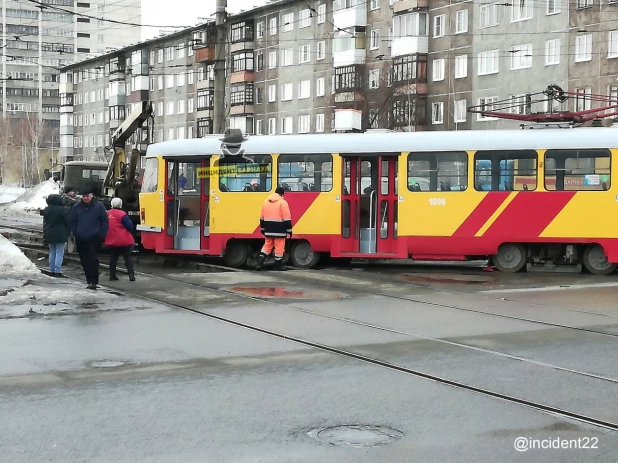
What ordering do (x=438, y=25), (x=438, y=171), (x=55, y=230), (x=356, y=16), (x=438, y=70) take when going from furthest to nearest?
(x=356, y=16) < (x=438, y=70) < (x=438, y=25) < (x=438, y=171) < (x=55, y=230)

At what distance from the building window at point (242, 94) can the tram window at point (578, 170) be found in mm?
56163

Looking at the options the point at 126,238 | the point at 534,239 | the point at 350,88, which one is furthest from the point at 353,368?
the point at 350,88

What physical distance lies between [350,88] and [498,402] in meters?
52.9

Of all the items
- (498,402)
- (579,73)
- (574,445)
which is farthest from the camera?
(579,73)

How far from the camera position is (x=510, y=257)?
67.4 feet

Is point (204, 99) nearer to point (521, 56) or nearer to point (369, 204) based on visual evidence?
point (521, 56)

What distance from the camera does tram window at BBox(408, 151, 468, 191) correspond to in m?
20.7

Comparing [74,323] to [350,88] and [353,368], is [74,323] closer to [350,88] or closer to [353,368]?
[353,368]

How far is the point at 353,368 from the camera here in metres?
9.85

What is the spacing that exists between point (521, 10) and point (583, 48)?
466 centimetres

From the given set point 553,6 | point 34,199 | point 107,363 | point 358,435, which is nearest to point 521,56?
point 553,6

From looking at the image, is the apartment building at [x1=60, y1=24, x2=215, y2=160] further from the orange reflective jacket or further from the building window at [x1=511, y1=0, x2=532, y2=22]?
the orange reflective jacket

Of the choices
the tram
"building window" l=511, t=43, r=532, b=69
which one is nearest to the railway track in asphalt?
the tram

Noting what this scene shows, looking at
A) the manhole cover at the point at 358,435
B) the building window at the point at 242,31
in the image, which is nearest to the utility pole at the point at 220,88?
the manhole cover at the point at 358,435
